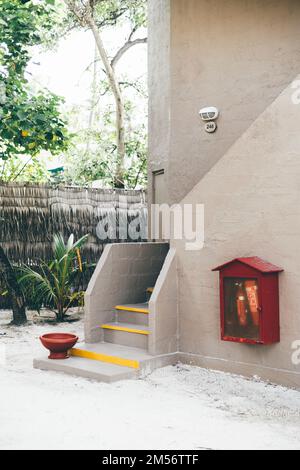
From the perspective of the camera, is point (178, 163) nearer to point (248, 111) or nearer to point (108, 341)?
point (248, 111)

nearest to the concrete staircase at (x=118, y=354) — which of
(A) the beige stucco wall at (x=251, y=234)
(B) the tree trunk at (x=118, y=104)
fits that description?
(A) the beige stucco wall at (x=251, y=234)

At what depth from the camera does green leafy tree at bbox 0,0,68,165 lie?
8000 millimetres

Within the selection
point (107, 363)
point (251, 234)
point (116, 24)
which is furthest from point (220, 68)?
point (116, 24)

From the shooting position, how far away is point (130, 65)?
16.7 meters

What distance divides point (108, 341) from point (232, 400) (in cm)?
209

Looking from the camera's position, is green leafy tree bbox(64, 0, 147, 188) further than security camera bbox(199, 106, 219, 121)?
Yes

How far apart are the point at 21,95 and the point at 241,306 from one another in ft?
17.2

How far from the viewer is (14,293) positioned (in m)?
8.23

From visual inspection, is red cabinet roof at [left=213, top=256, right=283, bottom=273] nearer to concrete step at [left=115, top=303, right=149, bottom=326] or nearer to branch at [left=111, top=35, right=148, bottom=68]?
concrete step at [left=115, top=303, right=149, bottom=326]

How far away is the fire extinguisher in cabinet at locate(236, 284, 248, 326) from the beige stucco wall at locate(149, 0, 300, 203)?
1.91m

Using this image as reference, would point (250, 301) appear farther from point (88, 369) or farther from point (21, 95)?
point (21, 95)

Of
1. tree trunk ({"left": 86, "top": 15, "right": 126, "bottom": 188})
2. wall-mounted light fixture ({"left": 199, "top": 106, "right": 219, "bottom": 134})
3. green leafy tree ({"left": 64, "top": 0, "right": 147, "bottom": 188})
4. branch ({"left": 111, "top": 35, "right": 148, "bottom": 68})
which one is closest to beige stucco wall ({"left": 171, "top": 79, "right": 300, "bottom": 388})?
wall-mounted light fixture ({"left": 199, "top": 106, "right": 219, "bottom": 134})

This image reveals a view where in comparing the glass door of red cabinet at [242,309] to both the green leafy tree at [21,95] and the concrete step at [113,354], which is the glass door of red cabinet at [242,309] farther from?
the green leafy tree at [21,95]

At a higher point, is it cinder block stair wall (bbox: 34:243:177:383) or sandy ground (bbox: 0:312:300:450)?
cinder block stair wall (bbox: 34:243:177:383)
